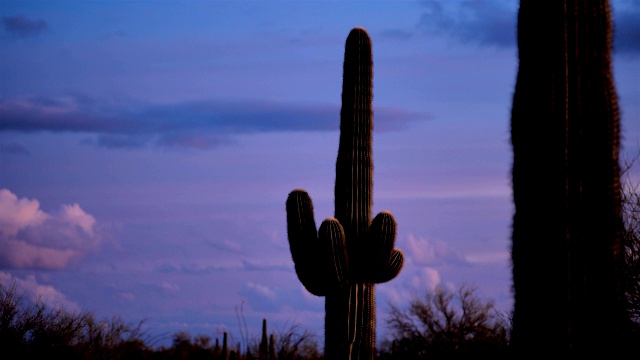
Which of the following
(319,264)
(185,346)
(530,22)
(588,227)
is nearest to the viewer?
(588,227)

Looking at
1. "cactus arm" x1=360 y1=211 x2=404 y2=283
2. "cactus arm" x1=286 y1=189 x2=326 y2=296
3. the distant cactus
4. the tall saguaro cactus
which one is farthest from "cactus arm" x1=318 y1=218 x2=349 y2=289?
the tall saguaro cactus

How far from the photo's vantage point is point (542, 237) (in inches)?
305

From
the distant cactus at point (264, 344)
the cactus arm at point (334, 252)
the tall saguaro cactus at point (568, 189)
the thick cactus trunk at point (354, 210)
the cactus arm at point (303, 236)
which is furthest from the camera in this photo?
the distant cactus at point (264, 344)

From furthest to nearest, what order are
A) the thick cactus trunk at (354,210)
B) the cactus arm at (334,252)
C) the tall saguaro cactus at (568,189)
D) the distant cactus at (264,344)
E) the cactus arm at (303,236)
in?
the distant cactus at (264,344) → the thick cactus trunk at (354,210) → the cactus arm at (303,236) → the cactus arm at (334,252) → the tall saguaro cactus at (568,189)

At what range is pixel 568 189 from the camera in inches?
303

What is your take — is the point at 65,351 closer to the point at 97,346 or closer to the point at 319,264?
the point at 97,346

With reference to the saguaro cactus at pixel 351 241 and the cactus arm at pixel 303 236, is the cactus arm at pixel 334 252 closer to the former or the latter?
the saguaro cactus at pixel 351 241

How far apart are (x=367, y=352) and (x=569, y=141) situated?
317 inches

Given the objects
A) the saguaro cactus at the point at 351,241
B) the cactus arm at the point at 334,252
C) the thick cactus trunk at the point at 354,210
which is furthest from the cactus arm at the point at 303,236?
the thick cactus trunk at the point at 354,210

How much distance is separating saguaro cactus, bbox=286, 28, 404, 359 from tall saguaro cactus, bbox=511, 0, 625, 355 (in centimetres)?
656

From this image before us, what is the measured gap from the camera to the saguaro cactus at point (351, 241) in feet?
47.9

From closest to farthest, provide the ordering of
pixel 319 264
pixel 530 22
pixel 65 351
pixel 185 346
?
pixel 530 22 < pixel 319 264 < pixel 65 351 < pixel 185 346

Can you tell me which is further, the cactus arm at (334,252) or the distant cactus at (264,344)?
the distant cactus at (264,344)

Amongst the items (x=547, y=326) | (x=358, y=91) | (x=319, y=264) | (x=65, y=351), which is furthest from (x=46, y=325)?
(x=547, y=326)
